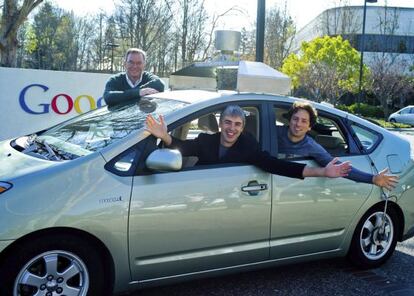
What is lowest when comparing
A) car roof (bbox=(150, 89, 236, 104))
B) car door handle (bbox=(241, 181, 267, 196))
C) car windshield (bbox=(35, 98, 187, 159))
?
car door handle (bbox=(241, 181, 267, 196))

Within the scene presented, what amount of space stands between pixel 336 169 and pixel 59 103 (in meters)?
7.06

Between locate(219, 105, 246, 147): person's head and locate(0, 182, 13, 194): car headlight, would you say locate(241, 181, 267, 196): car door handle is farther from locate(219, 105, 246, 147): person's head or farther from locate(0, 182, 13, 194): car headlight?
locate(0, 182, 13, 194): car headlight

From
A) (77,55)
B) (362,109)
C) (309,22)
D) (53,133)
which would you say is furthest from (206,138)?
(309,22)

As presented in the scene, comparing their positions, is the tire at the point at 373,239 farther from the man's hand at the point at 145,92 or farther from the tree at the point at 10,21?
the tree at the point at 10,21

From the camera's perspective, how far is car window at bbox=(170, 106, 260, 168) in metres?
3.79

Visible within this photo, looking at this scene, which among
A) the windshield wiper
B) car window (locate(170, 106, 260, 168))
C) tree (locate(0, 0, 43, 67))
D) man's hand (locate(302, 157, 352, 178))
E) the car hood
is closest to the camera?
the car hood

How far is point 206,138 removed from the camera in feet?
12.3

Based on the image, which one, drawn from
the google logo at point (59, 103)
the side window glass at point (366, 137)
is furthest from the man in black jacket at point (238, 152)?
the google logo at point (59, 103)

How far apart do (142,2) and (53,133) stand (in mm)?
23266

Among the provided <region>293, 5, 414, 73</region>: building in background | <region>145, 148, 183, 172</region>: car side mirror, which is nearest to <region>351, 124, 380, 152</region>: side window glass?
<region>145, 148, 183, 172</region>: car side mirror

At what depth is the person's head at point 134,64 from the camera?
192 inches

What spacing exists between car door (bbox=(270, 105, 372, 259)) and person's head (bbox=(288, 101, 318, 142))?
0.10 m

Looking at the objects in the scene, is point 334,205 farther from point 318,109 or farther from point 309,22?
point 309,22

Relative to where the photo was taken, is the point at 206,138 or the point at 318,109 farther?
the point at 318,109
